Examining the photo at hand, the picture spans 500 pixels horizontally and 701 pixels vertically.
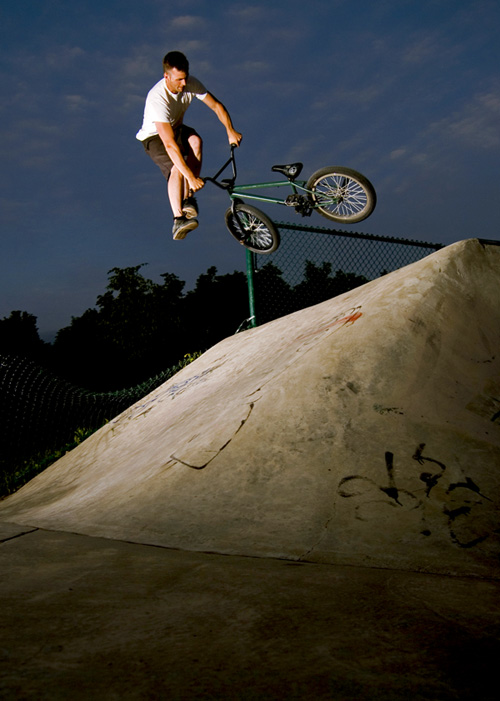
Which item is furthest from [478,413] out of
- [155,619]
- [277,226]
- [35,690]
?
[277,226]

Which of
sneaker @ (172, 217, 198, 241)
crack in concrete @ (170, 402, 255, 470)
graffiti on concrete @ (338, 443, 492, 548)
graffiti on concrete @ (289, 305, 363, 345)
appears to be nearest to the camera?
graffiti on concrete @ (338, 443, 492, 548)

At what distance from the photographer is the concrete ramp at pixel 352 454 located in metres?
2.03

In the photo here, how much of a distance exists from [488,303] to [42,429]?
18.5 ft

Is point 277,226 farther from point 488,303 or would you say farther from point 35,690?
point 35,690

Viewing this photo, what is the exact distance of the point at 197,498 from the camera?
7.76 ft

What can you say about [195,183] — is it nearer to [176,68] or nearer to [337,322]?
[176,68]

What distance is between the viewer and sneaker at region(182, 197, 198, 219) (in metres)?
5.14

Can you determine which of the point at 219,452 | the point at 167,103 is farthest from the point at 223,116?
the point at 219,452

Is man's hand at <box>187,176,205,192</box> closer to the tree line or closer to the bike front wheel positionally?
the bike front wheel

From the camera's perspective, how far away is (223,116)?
208 inches

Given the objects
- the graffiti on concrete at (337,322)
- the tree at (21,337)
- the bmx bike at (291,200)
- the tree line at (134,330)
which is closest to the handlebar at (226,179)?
the bmx bike at (291,200)

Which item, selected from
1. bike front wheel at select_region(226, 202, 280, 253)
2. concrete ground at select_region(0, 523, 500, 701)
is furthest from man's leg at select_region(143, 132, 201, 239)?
concrete ground at select_region(0, 523, 500, 701)

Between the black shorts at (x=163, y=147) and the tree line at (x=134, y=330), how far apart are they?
391 inches

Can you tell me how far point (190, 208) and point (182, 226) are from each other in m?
0.19
